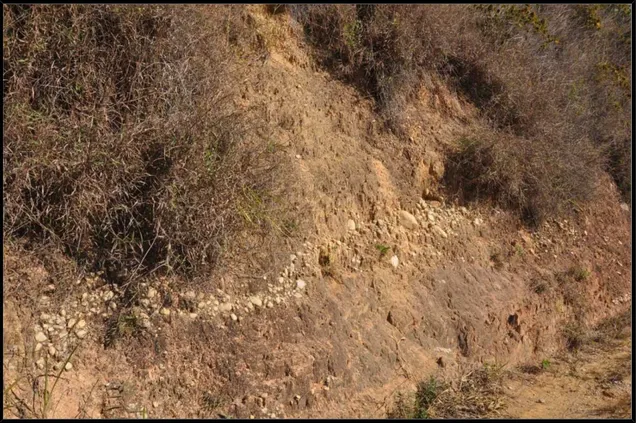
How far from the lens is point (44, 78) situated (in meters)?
4.48

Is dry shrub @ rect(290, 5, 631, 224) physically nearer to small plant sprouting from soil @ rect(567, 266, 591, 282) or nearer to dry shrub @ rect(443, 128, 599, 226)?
dry shrub @ rect(443, 128, 599, 226)

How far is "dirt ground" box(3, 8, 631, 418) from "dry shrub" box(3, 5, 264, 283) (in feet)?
0.89

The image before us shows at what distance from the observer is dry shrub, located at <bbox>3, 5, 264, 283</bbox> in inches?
168

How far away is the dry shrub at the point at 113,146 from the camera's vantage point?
4258mm

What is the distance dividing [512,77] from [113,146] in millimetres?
5212

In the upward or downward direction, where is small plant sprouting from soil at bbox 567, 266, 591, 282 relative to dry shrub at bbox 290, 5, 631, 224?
downward

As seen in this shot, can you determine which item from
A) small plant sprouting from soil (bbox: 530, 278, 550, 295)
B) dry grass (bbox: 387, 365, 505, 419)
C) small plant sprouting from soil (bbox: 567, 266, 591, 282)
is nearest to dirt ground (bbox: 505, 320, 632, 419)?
dry grass (bbox: 387, 365, 505, 419)

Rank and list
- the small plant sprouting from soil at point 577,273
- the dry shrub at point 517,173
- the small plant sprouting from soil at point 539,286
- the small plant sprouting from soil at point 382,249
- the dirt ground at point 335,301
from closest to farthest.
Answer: the dirt ground at point 335,301 < the small plant sprouting from soil at point 382,249 < the small plant sprouting from soil at point 539,286 < the dry shrub at point 517,173 < the small plant sprouting from soil at point 577,273

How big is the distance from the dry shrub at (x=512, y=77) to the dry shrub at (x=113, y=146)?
221 centimetres

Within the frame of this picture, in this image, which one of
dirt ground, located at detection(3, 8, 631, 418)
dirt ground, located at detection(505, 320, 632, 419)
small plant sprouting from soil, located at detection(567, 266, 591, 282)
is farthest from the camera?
small plant sprouting from soil, located at detection(567, 266, 591, 282)

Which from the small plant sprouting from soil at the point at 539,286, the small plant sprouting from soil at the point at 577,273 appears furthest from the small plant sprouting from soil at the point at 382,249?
the small plant sprouting from soil at the point at 577,273

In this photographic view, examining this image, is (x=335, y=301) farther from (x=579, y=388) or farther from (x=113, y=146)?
(x=579, y=388)

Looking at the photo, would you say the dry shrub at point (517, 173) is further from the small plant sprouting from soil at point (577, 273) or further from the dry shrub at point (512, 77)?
the small plant sprouting from soil at point (577, 273)

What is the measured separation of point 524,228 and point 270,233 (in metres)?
3.47
